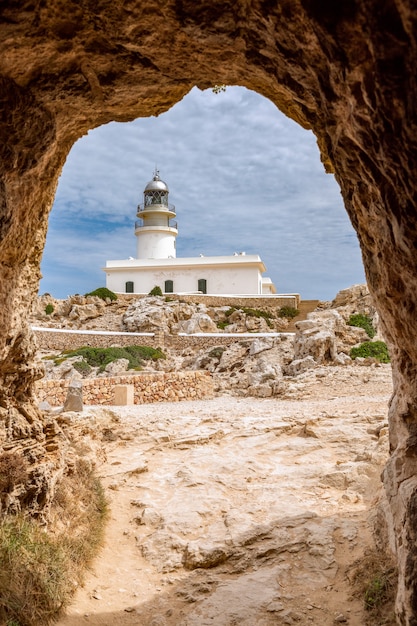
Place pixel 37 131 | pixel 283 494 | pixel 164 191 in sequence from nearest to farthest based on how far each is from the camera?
1. pixel 37 131
2. pixel 283 494
3. pixel 164 191

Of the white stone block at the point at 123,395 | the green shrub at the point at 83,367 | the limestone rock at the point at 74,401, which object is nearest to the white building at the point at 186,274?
the green shrub at the point at 83,367

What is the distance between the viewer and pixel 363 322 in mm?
30547

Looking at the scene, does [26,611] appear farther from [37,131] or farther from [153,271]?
[153,271]

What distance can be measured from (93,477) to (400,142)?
7.09m

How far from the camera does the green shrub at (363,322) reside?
1136 inches

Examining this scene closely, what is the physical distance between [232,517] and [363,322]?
82.7 feet

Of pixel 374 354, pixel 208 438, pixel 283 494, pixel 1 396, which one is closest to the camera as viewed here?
pixel 1 396

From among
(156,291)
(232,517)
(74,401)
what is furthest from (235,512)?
(156,291)

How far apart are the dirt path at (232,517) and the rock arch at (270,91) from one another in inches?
61.8

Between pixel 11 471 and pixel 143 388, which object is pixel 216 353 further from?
pixel 11 471

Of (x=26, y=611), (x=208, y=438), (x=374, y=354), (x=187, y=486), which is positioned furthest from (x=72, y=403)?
(x=374, y=354)

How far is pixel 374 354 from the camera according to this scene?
74.1 feet

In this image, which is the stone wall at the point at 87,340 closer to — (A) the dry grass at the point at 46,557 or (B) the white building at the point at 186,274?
(B) the white building at the point at 186,274

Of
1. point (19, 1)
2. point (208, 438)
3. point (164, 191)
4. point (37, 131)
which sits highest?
point (164, 191)
